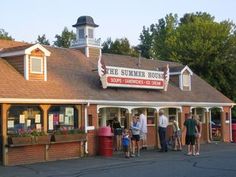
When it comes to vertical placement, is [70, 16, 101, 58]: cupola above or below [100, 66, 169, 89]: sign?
above

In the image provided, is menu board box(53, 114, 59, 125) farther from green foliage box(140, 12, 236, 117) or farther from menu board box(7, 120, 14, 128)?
green foliage box(140, 12, 236, 117)

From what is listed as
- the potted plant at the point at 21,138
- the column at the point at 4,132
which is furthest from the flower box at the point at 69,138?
the column at the point at 4,132

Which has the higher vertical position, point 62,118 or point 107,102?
point 107,102

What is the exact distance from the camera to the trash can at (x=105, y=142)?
2241cm

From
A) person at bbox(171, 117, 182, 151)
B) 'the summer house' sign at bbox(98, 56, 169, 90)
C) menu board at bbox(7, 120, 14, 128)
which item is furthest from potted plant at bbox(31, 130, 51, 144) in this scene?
person at bbox(171, 117, 182, 151)

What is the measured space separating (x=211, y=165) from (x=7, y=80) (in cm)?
866

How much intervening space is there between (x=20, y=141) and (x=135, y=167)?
445 centimetres

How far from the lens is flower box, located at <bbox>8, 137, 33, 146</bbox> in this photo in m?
18.7

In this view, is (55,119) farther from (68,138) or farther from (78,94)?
(78,94)

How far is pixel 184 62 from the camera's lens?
49.2 metres

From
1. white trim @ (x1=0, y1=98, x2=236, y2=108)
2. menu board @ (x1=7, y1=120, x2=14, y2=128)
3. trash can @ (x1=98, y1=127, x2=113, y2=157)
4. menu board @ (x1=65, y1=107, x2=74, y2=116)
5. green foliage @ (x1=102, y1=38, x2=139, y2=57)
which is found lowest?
trash can @ (x1=98, y1=127, x2=113, y2=157)

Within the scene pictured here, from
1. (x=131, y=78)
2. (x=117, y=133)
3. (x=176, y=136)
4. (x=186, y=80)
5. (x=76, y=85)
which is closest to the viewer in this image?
(x=76, y=85)

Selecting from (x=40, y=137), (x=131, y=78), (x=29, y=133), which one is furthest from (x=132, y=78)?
(x=29, y=133)

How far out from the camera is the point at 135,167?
1797 centimetres
